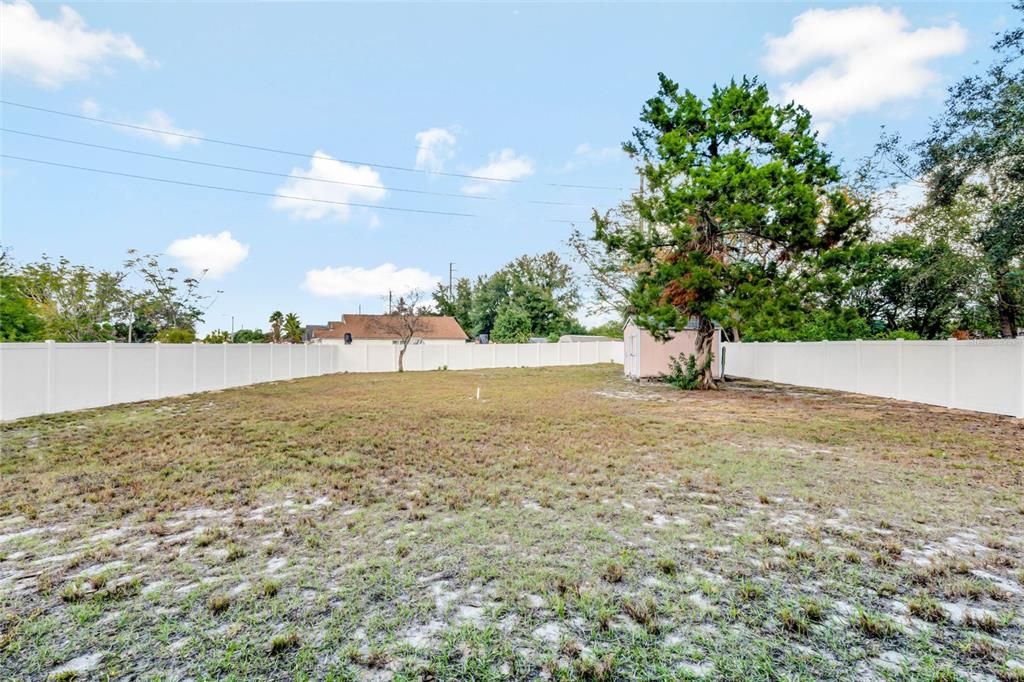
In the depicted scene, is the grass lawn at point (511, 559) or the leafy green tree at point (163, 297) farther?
the leafy green tree at point (163, 297)

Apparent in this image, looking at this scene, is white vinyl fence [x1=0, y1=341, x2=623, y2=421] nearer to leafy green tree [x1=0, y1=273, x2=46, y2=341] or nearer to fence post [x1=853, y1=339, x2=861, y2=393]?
leafy green tree [x1=0, y1=273, x2=46, y2=341]

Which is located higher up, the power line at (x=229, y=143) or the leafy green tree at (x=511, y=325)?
the power line at (x=229, y=143)

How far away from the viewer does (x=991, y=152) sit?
24.5 feet

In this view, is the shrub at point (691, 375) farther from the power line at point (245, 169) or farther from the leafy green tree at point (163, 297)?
the leafy green tree at point (163, 297)

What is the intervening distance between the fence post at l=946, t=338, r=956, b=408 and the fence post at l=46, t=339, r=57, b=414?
622 inches

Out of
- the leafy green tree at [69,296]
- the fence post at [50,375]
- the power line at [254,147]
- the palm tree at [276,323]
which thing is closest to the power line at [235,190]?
the power line at [254,147]

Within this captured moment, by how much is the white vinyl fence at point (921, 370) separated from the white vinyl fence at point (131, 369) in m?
15.6

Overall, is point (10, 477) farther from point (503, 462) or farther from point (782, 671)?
point (782, 671)

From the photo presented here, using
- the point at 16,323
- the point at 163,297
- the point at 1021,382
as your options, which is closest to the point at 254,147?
the point at 16,323

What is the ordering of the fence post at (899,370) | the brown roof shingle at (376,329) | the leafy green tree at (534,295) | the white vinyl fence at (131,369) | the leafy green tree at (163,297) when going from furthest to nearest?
the brown roof shingle at (376,329), the leafy green tree at (534,295), the leafy green tree at (163,297), the fence post at (899,370), the white vinyl fence at (131,369)

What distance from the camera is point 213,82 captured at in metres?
13.5

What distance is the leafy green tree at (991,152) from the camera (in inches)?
280

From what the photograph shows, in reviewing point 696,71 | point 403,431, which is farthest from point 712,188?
point 403,431

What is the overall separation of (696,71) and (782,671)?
1560 cm
